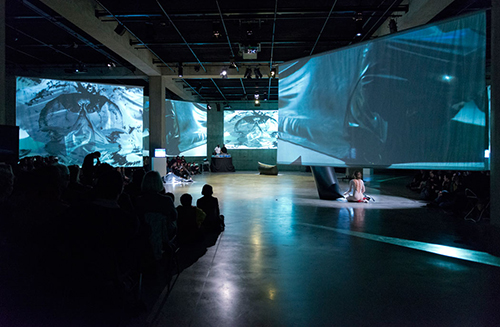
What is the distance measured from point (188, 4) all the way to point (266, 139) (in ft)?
45.1

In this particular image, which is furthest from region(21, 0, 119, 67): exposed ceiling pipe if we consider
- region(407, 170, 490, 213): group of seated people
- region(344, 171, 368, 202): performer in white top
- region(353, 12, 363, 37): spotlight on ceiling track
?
region(407, 170, 490, 213): group of seated people

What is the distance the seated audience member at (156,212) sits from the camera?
2.79 m

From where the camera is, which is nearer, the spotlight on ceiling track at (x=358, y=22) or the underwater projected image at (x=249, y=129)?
the spotlight on ceiling track at (x=358, y=22)

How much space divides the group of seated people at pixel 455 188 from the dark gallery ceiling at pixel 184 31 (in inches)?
140

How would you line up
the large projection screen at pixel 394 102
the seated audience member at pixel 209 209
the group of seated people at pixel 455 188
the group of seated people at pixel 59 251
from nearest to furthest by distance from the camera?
the group of seated people at pixel 59 251
the large projection screen at pixel 394 102
the seated audience member at pixel 209 209
the group of seated people at pixel 455 188

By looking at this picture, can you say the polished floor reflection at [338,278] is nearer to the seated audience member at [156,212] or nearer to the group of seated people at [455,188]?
the seated audience member at [156,212]

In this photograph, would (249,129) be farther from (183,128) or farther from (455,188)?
(455,188)

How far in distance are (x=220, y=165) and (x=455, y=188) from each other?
1400 cm

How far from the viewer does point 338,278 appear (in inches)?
117

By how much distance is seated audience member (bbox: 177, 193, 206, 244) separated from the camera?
4016 mm

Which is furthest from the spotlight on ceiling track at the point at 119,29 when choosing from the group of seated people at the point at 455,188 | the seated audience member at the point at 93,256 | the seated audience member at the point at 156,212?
the group of seated people at the point at 455,188

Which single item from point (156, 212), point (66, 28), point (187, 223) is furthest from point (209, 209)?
point (66, 28)

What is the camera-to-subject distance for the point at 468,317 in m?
2.25

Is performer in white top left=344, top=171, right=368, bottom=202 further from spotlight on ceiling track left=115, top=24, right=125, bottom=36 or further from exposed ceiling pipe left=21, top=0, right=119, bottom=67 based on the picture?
exposed ceiling pipe left=21, top=0, right=119, bottom=67
